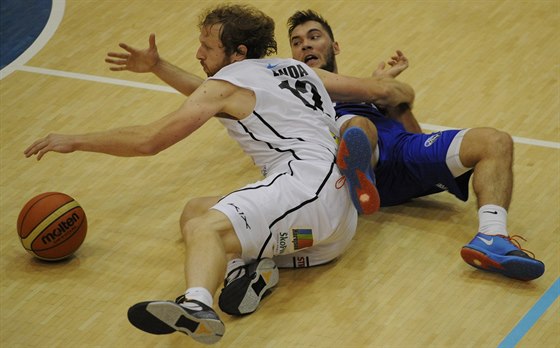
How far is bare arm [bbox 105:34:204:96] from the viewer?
8.93m

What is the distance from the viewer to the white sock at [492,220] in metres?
7.70

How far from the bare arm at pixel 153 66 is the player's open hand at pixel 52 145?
1.58 m

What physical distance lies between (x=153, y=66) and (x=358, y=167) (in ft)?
7.42

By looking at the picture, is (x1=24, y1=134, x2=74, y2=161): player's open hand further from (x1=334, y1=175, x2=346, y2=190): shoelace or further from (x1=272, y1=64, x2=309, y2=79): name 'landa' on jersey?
(x1=334, y1=175, x2=346, y2=190): shoelace

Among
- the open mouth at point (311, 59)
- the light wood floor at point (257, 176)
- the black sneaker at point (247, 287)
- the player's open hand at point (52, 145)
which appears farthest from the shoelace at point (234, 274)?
the open mouth at point (311, 59)

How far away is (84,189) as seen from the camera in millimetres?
9164

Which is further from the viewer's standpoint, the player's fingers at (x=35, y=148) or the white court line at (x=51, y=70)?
the white court line at (x=51, y=70)

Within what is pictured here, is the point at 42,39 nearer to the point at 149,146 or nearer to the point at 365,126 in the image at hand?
the point at 149,146

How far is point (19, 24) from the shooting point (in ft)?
40.0

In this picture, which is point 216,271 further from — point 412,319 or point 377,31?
point 377,31

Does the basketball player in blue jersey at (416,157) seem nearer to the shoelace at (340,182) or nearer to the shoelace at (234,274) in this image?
the shoelace at (340,182)

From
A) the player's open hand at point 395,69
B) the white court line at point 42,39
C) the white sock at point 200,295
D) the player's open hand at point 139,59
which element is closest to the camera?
the white sock at point 200,295

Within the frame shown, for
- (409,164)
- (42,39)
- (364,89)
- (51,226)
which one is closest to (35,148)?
(51,226)

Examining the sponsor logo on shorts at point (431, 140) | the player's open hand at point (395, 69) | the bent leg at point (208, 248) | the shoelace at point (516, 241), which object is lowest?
the shoelace at point (516, 241)
